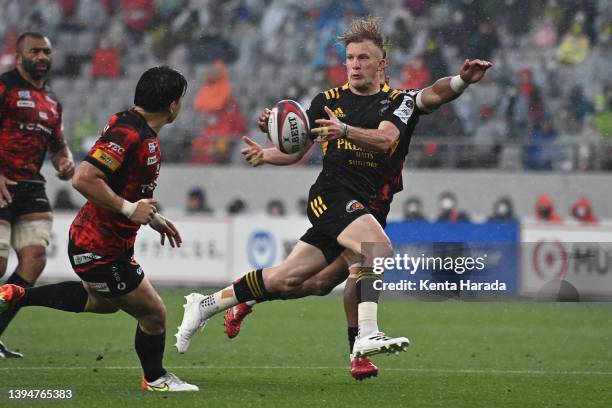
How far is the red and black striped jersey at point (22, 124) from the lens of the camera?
939 centimetres

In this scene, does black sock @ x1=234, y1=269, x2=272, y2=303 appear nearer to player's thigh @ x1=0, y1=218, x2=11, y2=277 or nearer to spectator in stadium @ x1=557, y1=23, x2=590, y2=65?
player's thigh @ x1=0, y1=218, x2=11, y2=277

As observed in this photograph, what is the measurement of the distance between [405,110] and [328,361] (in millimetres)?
2349

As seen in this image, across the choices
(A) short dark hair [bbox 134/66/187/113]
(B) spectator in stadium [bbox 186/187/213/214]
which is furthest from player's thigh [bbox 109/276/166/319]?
(B) spectator in stadium [bbox 186/187/213/214]

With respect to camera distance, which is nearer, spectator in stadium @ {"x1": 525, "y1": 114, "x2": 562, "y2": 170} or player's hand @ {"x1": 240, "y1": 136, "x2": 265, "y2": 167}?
player's hand @ {"x1": 240, "y1": 136, "x2": 265, "y2": 167}

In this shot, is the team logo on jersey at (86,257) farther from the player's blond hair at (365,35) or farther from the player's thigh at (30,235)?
the player's thigh at (30,235)

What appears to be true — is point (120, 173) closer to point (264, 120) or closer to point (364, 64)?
point (264, 120)

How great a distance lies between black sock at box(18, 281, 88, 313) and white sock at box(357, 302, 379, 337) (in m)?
1.78

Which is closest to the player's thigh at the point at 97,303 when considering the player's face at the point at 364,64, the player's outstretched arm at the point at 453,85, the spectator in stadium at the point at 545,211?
the player's face at the point at 364,64

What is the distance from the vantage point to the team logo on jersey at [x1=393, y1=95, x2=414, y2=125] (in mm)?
7770

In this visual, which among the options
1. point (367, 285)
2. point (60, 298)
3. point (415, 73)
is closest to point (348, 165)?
point (367, 285)

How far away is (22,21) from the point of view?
2091 cm

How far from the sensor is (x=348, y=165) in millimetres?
7926

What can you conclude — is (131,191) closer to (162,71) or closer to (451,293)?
(162,71)

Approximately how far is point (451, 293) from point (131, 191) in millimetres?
3209
